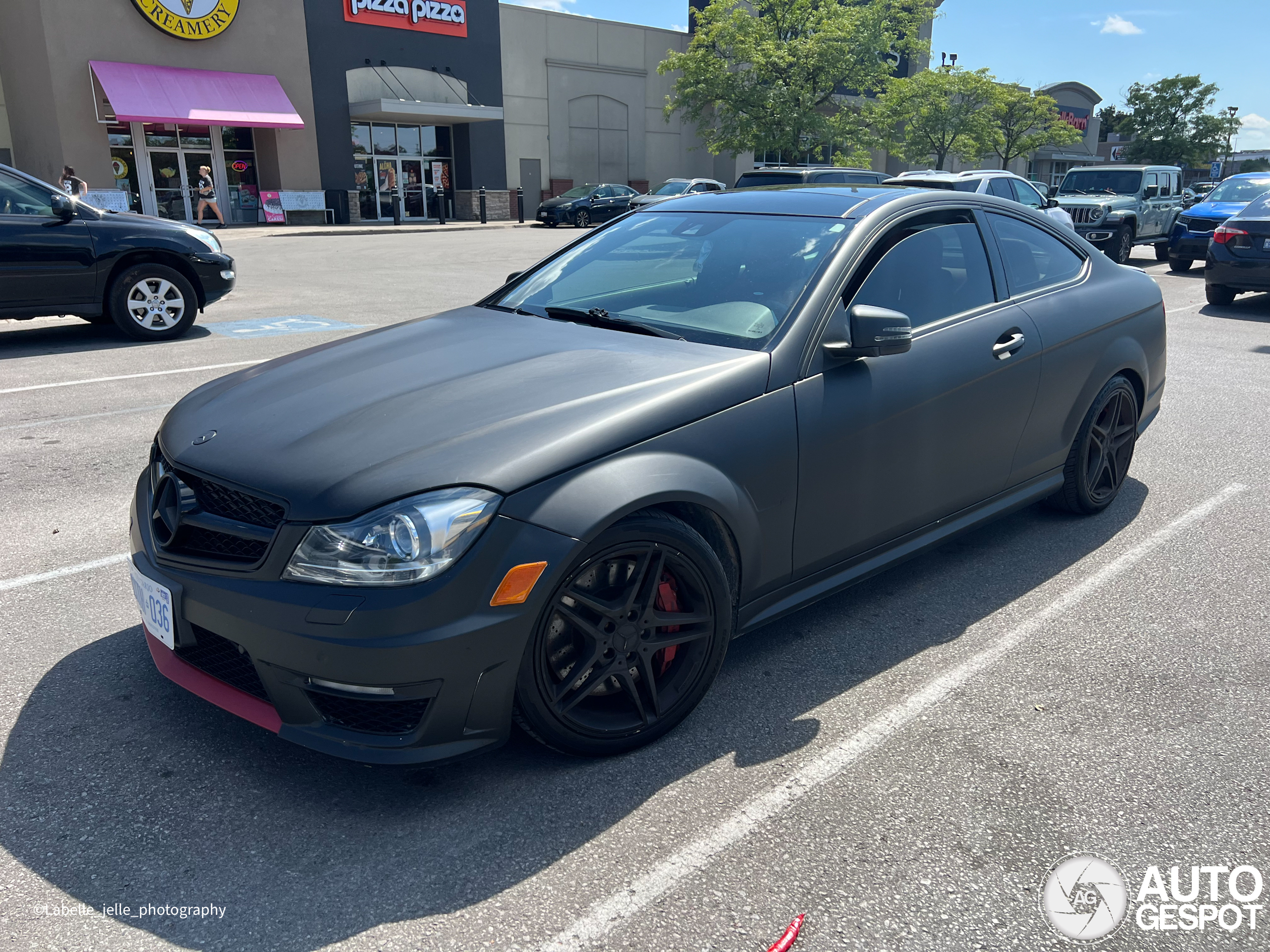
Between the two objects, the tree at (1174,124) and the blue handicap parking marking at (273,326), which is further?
the tree at (1174,124)

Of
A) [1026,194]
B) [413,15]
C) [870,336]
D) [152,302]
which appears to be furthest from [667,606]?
[413,15]

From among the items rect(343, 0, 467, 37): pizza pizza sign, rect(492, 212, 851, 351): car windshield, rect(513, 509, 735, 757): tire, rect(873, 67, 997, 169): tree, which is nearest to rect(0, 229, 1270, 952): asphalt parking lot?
rect(513, 509, 735, 757): tire

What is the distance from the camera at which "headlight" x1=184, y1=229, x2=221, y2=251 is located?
9.78 meters

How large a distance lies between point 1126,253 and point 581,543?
2035 centimetres

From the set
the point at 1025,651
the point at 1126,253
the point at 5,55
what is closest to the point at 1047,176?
Result: the point at 1126,253

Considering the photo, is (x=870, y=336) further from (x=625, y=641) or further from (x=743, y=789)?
(x=743, y=789)

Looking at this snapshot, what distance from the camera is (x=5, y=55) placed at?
30047 millimetres

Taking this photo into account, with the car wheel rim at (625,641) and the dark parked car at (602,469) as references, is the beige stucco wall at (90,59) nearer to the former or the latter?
the dark parked car at (602,469)

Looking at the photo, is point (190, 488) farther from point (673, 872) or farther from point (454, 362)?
point (673, 872)

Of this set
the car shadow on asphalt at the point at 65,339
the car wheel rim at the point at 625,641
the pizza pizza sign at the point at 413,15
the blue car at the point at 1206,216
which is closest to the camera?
the car wheel rim at the point at 625,641

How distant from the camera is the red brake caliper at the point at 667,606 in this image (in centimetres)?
289

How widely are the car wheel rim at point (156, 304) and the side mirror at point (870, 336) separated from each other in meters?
8.46

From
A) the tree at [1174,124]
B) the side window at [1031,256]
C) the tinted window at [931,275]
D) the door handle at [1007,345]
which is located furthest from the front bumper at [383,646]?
the tree at [1174,124]

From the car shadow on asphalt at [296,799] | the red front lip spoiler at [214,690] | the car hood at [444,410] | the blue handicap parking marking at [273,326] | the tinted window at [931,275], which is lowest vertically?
the car shadow on asphalt at [296,799]
